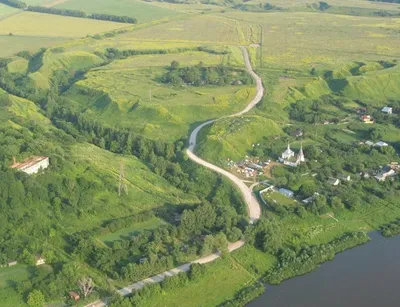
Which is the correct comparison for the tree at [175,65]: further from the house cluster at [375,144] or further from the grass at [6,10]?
the grass at [6,10]

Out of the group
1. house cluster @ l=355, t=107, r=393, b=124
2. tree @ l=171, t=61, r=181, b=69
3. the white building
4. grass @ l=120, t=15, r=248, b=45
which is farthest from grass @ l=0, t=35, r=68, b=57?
house cluster @ l=355, t=107, r=393, b=124

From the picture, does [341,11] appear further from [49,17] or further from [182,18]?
[49,17]

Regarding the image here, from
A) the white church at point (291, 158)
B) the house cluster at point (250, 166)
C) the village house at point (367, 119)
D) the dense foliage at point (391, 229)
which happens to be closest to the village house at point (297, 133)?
the white church at point (291, 158)

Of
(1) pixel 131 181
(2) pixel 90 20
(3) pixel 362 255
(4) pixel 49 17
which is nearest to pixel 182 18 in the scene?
(2) pixel 90 20

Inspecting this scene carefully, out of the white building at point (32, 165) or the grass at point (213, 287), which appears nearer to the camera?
the grass at point (213, 287)

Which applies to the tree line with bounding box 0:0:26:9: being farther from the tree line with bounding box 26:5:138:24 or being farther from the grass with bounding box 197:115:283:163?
the grass with bounding box 197:115:283:163

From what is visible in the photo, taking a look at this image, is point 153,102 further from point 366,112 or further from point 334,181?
point 366,112
